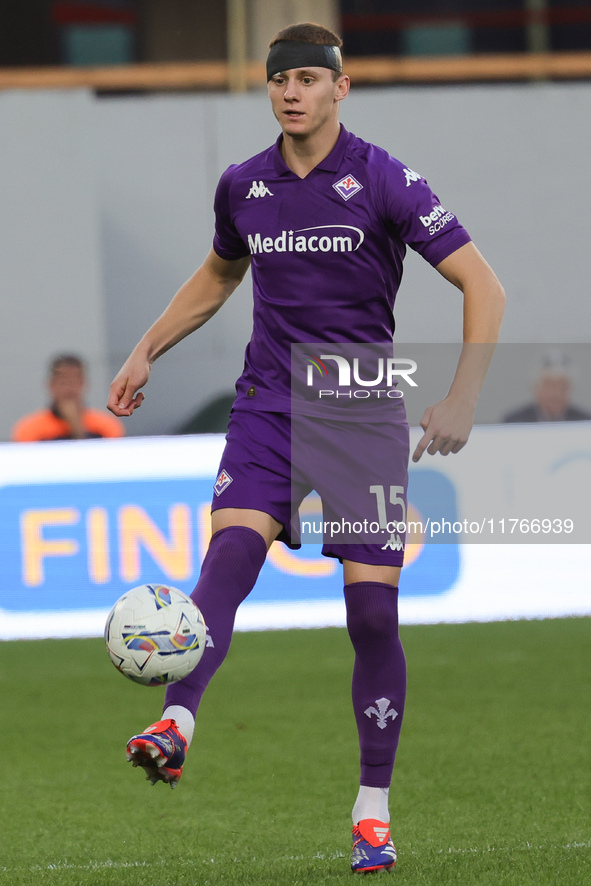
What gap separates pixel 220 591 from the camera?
328 centimetres

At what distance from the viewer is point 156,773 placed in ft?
9.74

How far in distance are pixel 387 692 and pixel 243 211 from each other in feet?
4.35

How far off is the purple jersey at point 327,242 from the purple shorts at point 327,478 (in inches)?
3.5

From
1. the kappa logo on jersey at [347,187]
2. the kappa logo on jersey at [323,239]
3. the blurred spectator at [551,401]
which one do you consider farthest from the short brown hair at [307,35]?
the blurred spectator at [551,401]

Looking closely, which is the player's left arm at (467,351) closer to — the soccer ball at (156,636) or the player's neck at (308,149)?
the player's neck at (308,149)

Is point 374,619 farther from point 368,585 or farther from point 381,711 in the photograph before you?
point 381,711

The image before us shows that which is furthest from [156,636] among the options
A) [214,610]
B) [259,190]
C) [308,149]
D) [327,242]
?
[308,149]

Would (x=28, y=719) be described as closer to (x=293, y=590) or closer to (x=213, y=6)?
(x=293, y=590)

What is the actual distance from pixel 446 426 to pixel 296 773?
6.55ft

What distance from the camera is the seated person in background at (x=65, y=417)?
8.94 metres

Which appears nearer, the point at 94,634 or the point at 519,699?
the point at 519,699

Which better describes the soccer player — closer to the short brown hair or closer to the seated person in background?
→ the short brown hair

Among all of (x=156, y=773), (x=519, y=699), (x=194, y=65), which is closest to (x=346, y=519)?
(x=156, y=773)

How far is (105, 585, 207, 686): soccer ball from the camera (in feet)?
10.00
